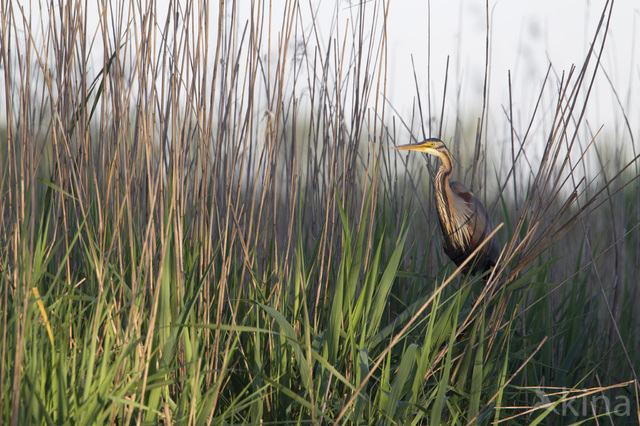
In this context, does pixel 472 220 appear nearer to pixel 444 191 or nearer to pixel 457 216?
pixel 457 216

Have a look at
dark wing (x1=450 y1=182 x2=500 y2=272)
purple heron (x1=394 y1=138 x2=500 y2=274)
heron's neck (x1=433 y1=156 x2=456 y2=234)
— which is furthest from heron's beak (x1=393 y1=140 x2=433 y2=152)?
dark wing (x1=450 y1=182 x2=500 y2=272)

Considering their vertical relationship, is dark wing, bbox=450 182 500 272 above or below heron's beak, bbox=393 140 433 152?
below

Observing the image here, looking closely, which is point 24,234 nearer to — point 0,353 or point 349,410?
point 0,353

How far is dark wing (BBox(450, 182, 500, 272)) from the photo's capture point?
239 cm

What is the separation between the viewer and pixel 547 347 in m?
1.85

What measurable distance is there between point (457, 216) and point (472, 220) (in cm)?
10

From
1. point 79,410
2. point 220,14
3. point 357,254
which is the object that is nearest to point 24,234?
point 79,410

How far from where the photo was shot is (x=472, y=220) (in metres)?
2.46

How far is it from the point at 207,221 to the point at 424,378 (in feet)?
2.22

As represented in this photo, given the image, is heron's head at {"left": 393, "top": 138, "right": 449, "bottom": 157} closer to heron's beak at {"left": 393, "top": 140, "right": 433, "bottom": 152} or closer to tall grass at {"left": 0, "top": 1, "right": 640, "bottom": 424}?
heron's beak at {"left": 393, "top": 140, "right": 433, "bottom": 152}

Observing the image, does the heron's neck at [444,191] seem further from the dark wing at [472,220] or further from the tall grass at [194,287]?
the tall grass at [194,287]

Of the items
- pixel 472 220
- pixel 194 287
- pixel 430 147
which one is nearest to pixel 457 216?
pixel 472 220

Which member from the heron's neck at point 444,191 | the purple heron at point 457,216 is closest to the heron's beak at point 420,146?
the purple heron at point 457,216

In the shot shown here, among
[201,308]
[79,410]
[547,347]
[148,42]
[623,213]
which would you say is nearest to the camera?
[79,410]
